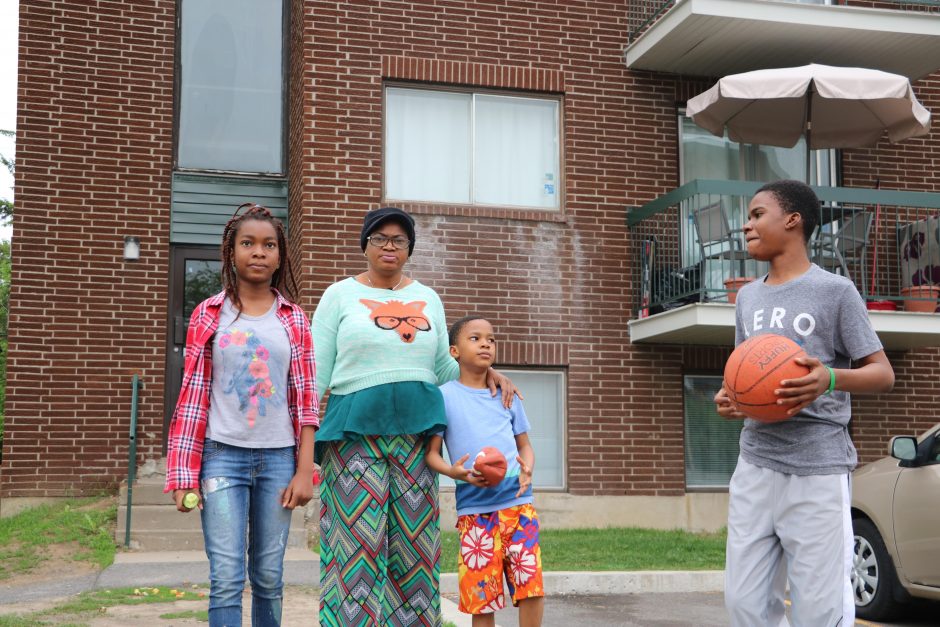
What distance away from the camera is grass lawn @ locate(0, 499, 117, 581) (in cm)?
985

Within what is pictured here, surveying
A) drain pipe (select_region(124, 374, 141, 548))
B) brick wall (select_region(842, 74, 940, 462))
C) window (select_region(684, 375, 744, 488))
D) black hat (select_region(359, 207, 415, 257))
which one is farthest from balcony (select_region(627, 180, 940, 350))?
black hat (select_region(359, 207, 415, 257))

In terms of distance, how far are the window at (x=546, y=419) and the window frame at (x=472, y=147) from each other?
189 cm

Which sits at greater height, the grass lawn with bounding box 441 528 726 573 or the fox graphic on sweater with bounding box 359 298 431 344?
the fox graphic on sweater with bounding box 359 298 431 344

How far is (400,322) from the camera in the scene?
4789 millimetres

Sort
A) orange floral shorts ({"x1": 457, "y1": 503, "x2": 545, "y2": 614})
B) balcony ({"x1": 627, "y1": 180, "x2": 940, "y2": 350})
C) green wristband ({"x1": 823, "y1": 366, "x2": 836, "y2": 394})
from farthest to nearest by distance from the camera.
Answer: balcony ({"x1": 627, "y1": 180, "x2": 940, "y2": 350}) < orange floral shorts ({"x1": 457, "y1": 503, "x2": 545, "y2": 614}) < green wristband ({"x1": 823, "y1": 366, "x2": 836, "y2": 394})

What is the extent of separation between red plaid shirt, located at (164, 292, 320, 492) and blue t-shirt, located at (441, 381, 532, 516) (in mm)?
738

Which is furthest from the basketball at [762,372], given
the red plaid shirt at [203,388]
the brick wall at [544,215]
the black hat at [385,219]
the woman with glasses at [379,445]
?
the brick wall at [544,215]

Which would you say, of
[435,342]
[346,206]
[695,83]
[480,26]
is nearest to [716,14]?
[695,83]

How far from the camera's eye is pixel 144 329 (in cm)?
1264

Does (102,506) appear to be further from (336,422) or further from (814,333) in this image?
(814,333)

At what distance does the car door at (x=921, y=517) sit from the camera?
23.1ft

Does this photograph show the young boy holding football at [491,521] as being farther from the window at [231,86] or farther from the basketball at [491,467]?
the window at [231,86]

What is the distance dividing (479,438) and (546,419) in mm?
7653

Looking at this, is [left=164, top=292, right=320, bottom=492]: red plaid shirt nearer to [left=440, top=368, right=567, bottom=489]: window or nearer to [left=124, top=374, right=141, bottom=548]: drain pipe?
[left=124, top=374, right=141, bottom=548]: drain pipe
